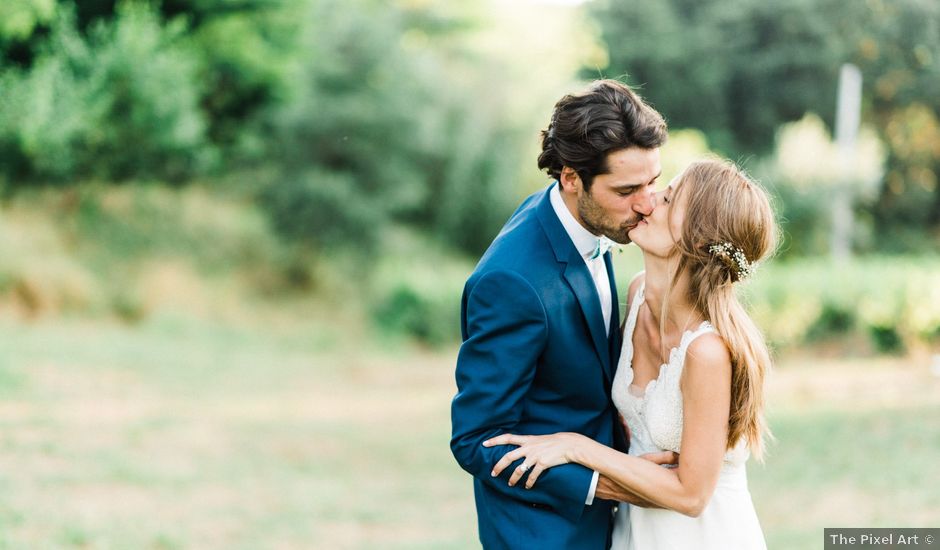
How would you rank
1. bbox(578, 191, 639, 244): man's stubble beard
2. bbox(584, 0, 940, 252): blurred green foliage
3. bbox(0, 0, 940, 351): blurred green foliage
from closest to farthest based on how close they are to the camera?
bbox(578, 191, 639, 244): man's stubble beard
bbox(0, 0, 940, 351): blurred green foliage
bbox(584, 0, 940, 252): blurred green foliage

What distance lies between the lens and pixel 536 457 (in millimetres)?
2633

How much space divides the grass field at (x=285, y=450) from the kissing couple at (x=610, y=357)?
4.12 m

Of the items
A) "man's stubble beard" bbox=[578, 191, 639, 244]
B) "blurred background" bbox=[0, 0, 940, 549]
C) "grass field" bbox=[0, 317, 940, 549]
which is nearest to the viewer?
"man's stubble beard" bbox=[578, 191, 639, 244]

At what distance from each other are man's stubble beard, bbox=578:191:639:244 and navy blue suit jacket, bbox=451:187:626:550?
4.0 inches

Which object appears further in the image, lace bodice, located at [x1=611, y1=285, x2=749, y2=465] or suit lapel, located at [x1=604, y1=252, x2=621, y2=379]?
suit lapel, located at [x1=604, y1=252, x2=621, y2=379]

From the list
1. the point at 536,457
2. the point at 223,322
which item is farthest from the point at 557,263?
the point at 223,322

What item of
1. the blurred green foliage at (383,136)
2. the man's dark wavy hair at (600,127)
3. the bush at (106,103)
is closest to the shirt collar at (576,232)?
the man's dark wavy hair at (600,127)

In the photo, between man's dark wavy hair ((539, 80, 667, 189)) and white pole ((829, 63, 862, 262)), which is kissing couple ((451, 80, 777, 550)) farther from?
white pole ((829, 63, 862, 262))

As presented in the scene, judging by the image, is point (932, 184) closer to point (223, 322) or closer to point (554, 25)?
point (554, 25)

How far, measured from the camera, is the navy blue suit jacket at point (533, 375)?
2625 millimetres

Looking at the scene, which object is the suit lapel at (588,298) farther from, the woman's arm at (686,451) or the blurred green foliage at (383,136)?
the blurred green foliage at (383,136)

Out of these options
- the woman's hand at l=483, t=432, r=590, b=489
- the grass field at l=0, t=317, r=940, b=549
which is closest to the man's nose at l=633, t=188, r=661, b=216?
the woman's hand at l=483, t=432, r=590, b=489

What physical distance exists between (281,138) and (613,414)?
19.2 meters

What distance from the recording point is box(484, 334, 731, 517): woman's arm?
8.66 ft
